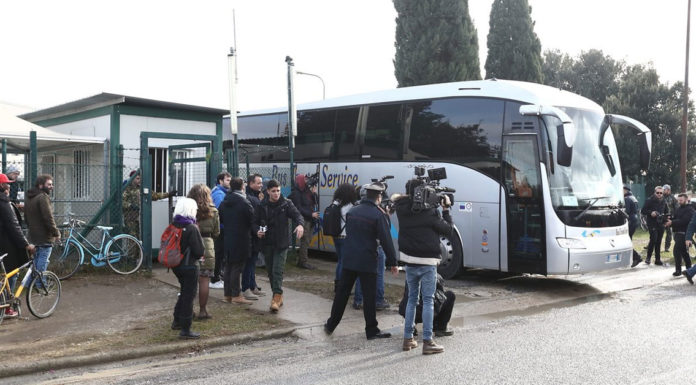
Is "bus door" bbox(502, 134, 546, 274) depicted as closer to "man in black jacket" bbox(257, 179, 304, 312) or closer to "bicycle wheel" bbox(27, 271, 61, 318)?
"man in black jacket" bbox(257, 179, 304, 312)

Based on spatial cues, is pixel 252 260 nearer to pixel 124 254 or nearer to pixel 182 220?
pixel 182 220

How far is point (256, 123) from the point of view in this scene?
16375 mm

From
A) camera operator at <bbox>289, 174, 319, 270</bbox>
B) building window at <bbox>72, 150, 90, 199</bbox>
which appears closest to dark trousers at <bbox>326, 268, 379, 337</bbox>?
camera operator at <bbox>289, 174, 319, 270</bbox>

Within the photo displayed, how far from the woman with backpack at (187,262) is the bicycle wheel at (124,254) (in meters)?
4.28

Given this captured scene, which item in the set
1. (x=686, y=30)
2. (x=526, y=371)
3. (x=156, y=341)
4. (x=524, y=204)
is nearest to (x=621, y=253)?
(x=524, y=204)

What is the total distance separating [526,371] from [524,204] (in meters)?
5.33

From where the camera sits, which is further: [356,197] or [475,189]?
[475,189]

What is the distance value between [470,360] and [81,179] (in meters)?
9.07

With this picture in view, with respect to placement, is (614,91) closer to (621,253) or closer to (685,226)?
(685,226)

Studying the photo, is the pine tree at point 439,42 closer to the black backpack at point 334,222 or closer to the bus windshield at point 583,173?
the bus windshield at point 583,173

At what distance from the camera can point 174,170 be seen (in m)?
12.8

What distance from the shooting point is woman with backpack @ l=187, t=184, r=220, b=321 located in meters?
7.74

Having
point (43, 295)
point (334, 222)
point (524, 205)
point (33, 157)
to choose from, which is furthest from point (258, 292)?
point (524, 205)

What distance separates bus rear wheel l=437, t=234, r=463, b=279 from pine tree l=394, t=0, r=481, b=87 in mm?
18622
